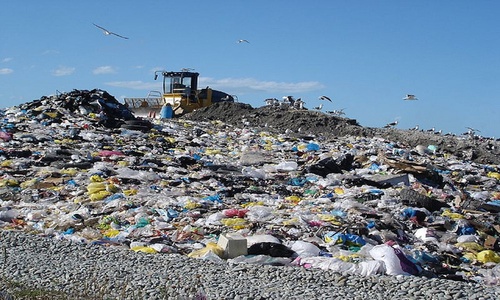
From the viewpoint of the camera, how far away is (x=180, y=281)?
5191mm

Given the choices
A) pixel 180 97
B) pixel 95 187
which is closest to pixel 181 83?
pixel 180 97

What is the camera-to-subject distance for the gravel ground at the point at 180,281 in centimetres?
486

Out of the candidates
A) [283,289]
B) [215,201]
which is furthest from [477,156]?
[283,289]

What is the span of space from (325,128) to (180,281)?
1675 centimetres

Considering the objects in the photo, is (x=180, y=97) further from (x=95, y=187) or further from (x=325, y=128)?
(x=95, y=187)

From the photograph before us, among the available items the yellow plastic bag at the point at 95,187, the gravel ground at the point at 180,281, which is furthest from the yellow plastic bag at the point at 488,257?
the yellow plastic bag at the point at 95,187

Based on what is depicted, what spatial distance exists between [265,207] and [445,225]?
222cm

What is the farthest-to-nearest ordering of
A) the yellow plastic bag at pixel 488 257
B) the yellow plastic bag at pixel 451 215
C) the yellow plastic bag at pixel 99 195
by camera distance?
the yellow plastic bag at pixel 99 195
the yellow plastic bag at pixel 451 215
the yellow plastic bag at pixel 488 257

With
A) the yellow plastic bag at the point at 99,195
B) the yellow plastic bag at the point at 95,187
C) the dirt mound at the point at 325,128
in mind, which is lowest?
the yellow plastic bag at the point at 99,195

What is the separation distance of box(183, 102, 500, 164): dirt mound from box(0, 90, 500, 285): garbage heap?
3.87m

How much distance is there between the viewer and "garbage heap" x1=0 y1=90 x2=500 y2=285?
253 inches

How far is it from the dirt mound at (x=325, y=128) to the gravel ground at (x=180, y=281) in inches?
510

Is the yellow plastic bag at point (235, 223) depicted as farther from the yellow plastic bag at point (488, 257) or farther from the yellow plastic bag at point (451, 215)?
the yellow plastic bag at point (451, 215)

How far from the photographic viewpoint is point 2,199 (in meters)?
8.98
